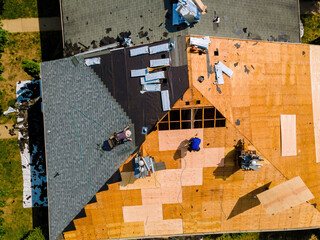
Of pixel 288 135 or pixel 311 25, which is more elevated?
pixel 311 25

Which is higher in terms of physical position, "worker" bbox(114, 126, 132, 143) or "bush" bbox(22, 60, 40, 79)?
"bush" bbox(22, 60, 40, 79)

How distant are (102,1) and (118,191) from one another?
56.4 ft

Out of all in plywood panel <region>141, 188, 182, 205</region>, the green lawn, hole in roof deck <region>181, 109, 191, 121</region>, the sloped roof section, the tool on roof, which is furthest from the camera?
the green lawn

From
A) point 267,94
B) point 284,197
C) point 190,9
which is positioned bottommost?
point 284,197

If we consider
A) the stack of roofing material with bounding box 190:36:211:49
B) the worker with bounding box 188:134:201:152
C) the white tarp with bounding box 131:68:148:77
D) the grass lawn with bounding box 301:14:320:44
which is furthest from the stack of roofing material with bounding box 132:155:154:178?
the grass lawn with bounding box 301:14:320:44

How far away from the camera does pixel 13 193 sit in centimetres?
2362

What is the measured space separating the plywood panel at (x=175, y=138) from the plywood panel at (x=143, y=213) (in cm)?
546

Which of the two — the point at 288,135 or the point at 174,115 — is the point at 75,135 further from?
the point at 288,135

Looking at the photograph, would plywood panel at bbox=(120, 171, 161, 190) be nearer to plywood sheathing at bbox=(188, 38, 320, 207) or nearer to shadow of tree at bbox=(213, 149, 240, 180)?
shadow of tree at bbox=(213, 149, 240, 180)

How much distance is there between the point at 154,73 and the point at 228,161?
9.51m

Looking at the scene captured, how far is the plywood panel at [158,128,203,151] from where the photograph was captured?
17125 millimetres

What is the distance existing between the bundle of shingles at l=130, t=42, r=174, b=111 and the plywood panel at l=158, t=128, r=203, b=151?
211 centimetres

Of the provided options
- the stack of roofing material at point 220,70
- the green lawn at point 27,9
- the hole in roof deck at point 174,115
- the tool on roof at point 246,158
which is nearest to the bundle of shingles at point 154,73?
the hole in roof deck at point 174,115

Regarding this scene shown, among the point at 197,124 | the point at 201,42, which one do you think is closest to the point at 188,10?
the point at 201,42
